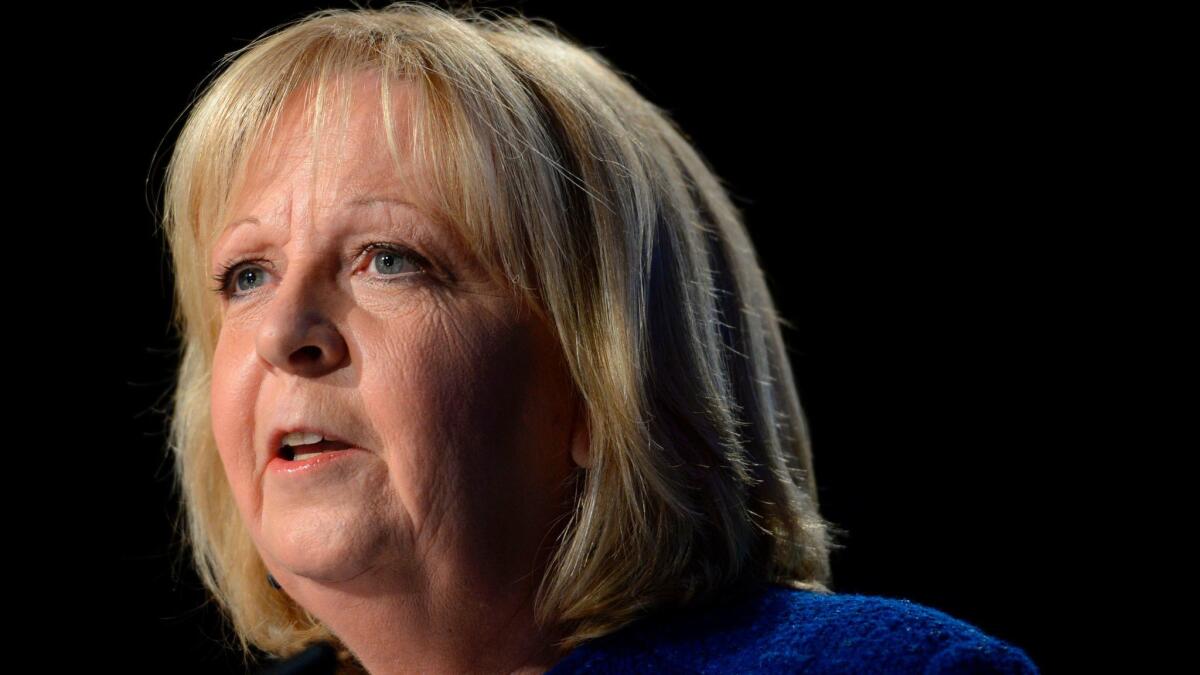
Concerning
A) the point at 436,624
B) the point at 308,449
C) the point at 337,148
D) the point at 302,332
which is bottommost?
the point at 436,624

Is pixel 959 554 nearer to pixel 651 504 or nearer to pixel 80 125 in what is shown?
pixel 651 504

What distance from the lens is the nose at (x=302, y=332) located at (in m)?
1.15

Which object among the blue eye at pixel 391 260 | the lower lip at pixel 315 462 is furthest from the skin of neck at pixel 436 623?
the blue eye at pixel 391 260

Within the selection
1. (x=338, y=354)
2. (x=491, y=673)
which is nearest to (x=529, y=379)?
(x=338, y=354)

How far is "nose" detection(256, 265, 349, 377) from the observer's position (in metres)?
1.15

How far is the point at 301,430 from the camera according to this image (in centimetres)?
117

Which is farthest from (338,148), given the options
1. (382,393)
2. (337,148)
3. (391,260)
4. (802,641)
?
(802,641)

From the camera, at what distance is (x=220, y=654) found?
68.5 inches

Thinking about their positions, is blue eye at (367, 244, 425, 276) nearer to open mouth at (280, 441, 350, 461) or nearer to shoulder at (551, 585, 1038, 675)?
open mouth at (280, 441, 350, 461)

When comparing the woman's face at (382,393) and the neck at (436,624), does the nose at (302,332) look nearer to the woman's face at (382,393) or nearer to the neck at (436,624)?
the woman's face at (382,393)

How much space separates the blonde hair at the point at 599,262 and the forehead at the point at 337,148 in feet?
0.03

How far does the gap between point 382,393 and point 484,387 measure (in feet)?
0.29

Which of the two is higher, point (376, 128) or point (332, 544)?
point (376, 128)

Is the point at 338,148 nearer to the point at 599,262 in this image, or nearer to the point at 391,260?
the point at 391,260
